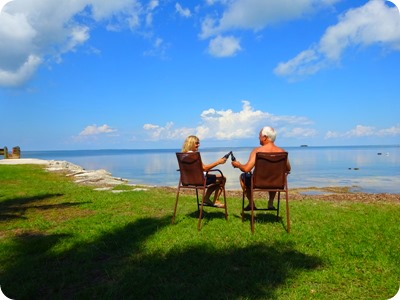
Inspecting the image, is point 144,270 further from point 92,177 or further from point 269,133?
point 92,177

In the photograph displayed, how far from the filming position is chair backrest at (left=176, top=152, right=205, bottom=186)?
6419mm

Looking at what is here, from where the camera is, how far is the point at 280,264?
432 centimetres

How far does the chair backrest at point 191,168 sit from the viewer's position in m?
6.42

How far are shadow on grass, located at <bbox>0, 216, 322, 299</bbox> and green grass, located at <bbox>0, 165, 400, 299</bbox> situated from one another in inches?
0.5

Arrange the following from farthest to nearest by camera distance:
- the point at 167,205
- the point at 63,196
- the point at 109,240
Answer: the point at 63,196
the point at 167,205
the point at 109,240

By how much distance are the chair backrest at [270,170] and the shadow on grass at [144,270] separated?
1.36 meters

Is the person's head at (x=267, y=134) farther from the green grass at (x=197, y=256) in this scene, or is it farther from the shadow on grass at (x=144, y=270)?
the shadow on grass at (x=144, y=270)

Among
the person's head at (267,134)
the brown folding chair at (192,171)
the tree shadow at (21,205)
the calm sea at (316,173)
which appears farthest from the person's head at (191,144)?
the calm sea at (316,173)

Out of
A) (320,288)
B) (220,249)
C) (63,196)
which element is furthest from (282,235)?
(63,196)

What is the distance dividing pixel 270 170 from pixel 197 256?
2.32 metres

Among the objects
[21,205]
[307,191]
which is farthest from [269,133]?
[307,191]

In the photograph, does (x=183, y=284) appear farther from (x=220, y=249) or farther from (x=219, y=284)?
(x=220, y=249)

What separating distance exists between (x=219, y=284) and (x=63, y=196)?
332 inches

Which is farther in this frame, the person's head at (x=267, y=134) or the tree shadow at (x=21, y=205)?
the tree shadow at (x=21, y=205)
